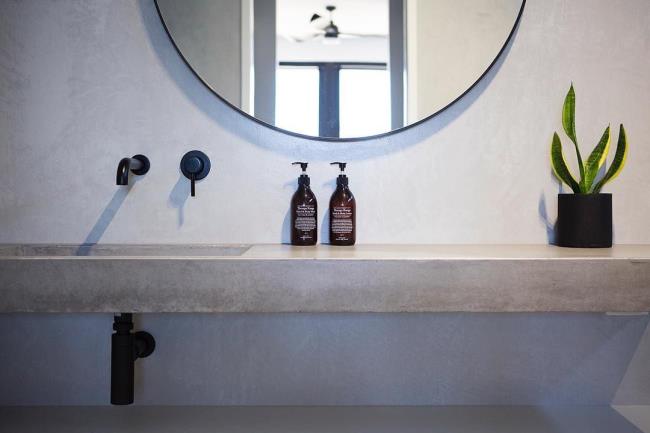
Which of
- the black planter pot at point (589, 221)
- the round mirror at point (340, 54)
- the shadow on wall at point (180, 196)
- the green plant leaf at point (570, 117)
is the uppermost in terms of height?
the round mirror at point (340, 54)

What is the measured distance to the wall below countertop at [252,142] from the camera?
4.62ft

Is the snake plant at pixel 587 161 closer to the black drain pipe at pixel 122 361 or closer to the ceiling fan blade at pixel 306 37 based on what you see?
the ceiling fan blade at pixel 306 37

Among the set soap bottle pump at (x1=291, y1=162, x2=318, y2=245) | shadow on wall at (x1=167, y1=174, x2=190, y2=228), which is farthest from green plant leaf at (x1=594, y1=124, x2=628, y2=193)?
shadow on wall at (x1=167, y1=174, x2=190, y2=228)

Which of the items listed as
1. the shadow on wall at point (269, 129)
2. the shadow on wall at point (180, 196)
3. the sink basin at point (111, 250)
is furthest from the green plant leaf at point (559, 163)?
the shadow on wall at point (180, 196)

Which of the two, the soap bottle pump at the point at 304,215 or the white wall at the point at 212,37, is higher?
the white wall at the point at 212,37

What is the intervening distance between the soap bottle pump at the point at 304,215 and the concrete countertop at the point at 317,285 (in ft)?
1.28

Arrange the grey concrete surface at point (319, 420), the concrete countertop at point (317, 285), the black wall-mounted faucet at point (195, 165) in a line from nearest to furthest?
the concrete countertop at point (317, 285) → the grey concrete surface at point (319, 420) → the black wall-mounted faucet at point (195, 165)

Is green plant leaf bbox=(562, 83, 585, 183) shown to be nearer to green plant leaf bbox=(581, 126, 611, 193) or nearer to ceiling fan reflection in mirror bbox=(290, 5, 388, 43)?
green plant leaf bbox=(581, 126, 611, 193)

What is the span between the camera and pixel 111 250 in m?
1.35

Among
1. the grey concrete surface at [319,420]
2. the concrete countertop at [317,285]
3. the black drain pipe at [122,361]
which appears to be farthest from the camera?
the grey concrete surface at [319,420]

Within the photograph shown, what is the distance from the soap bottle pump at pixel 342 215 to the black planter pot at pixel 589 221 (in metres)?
0.55

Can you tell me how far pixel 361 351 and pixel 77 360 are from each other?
30.5 inches

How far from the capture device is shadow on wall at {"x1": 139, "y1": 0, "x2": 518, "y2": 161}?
55.9 inches

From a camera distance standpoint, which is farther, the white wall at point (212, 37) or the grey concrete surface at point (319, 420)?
the white wall at point (212, 37)
